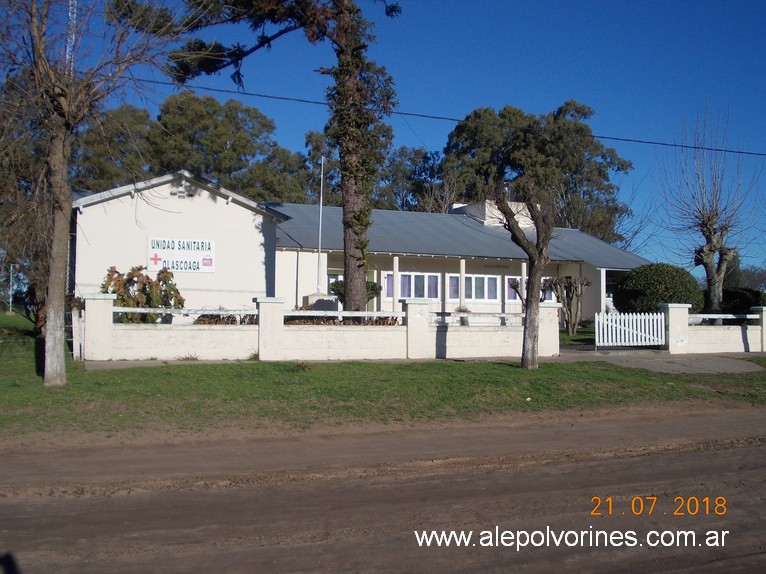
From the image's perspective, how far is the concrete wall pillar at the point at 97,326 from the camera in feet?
50.0

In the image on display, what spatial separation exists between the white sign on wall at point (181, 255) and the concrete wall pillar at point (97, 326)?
5.46 meters

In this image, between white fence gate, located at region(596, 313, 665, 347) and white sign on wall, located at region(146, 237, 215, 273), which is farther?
white sign on wall, located at region(146, 237, 215, 273)

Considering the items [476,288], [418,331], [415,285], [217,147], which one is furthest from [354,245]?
[217,147]

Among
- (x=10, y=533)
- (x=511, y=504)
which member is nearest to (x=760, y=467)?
(x=511, y=504)

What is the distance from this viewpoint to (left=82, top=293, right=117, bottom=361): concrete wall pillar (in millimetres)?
15227

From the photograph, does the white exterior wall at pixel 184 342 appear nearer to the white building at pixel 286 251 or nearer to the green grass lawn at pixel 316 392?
the green grass lawn at pixel 316 392

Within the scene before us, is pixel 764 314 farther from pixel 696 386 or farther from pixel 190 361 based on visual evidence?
pixel 190 361

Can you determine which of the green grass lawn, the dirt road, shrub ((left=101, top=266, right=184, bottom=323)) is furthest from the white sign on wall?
the dirt road

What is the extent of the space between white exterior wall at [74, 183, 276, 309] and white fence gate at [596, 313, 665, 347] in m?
9.96

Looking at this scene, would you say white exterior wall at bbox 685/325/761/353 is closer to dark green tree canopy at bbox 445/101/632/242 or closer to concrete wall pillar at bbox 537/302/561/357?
concrete wall pillar at bbox 537/302/561/357

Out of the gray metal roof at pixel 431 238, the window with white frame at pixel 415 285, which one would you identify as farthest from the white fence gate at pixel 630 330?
the window with white frame at pixel 415 285

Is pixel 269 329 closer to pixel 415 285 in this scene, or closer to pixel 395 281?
pixel 395 281

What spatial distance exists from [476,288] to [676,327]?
37.1 feet

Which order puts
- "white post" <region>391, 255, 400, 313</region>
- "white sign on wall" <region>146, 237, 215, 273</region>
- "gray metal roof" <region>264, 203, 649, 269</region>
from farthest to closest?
"gray metal roof" <region>264, 203, 649, 269</region>
"white post" <region>391, 255, 400, 313</region>
"white sign on wall" <region>146, 237, 215, 273</region>
